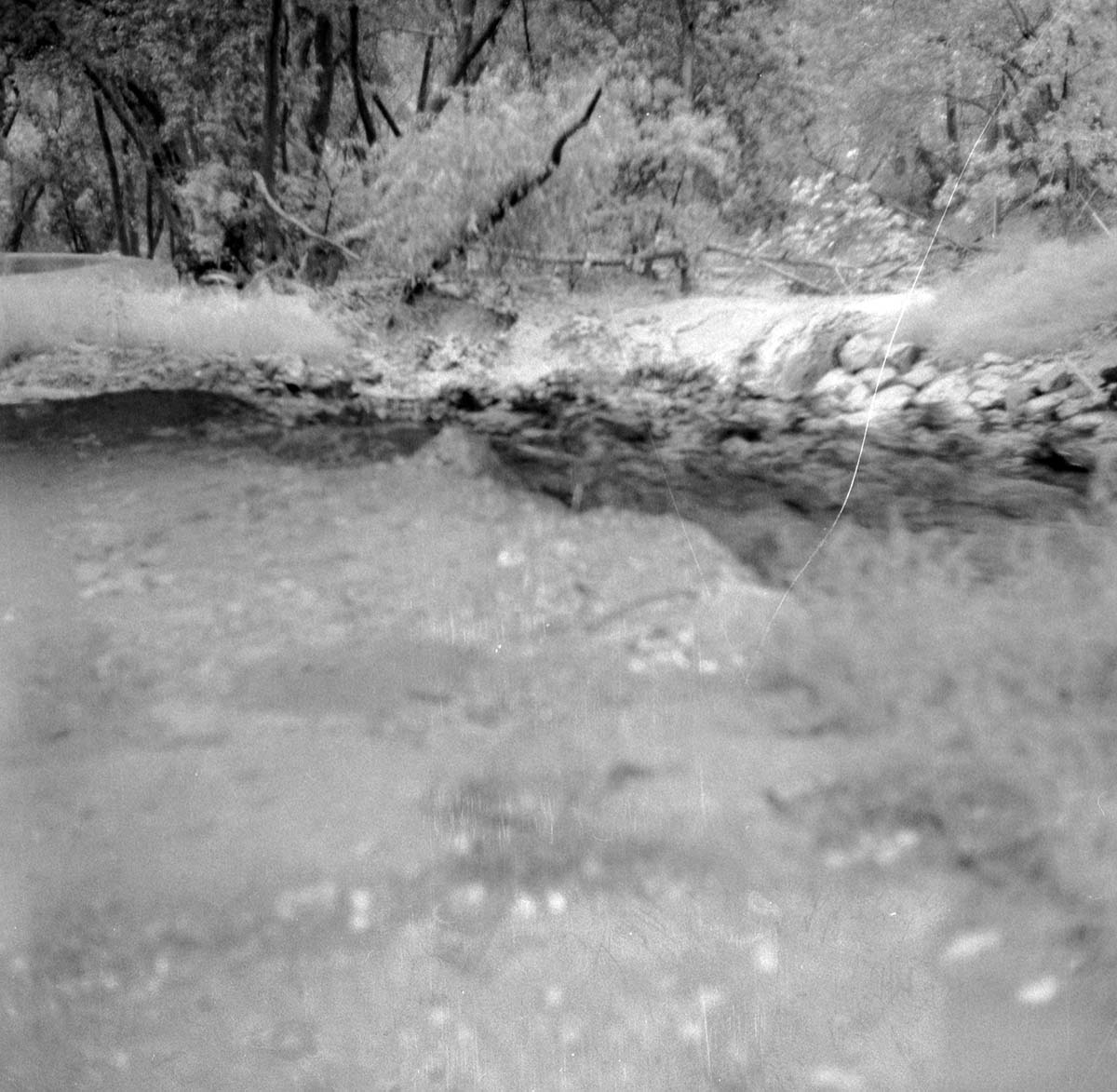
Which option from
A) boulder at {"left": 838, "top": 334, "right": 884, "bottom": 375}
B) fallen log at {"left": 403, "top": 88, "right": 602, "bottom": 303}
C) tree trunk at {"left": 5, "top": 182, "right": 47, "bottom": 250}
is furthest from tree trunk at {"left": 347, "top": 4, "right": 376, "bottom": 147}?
tree trunk at {"left": 5, "top": 182, "right": 47, "bottom": 250}

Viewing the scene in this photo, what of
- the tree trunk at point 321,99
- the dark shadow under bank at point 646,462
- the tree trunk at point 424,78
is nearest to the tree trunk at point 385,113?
the tree trunk at point 424,78

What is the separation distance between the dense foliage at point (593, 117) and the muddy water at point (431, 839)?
1.65 metres

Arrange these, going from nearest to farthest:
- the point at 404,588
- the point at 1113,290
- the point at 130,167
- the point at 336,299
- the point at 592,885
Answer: the point at 592,885 < the point at 404,588 < the point at 1113,290 < the point at 336,299 < the point at 130,167

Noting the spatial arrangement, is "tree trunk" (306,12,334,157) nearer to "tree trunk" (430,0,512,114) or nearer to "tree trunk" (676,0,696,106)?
"tree trunk" (430,0,512,114)

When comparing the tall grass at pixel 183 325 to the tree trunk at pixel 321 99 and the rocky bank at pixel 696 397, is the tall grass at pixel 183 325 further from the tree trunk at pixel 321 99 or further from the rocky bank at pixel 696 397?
the tree trunk at pixel 321 99

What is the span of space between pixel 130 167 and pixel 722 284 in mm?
4675

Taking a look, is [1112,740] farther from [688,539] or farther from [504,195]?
[504,195]

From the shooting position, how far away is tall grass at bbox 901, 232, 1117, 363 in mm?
3264

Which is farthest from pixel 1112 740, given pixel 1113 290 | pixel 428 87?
pixel 428 87

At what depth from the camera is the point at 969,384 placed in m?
3.36

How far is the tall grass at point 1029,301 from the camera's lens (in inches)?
128

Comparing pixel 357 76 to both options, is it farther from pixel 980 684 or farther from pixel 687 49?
pixel 980 684

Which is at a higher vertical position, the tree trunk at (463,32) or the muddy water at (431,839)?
the tree trunk at (463,32)

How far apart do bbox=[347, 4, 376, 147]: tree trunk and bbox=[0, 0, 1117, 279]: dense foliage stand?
0.01 m
